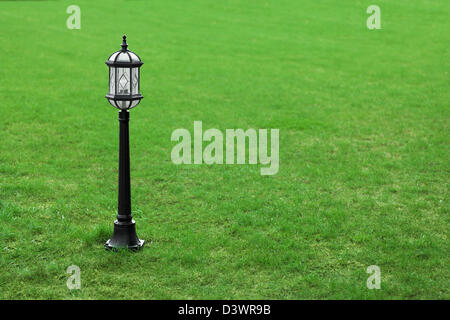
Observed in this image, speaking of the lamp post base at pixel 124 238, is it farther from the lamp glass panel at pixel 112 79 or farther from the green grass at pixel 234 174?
the lamp glass panel at pixel 112 79

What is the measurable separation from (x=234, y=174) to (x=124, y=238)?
10.2 feet

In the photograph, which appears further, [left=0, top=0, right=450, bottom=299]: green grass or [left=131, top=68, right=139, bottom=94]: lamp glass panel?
[left=131, top=68, right=139, bottom=94]: lamp glass panel

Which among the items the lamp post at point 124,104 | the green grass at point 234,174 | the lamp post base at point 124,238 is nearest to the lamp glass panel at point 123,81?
the lamp post at point 124,104

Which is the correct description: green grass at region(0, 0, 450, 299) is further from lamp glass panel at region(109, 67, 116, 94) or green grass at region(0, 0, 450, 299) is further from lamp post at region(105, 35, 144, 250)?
lamp glass panel at region(109, 67, 116, 94)

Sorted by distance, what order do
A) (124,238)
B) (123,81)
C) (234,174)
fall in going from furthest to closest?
(234,174), (124,238), (123,81)

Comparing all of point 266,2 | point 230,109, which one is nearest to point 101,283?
point 230,109

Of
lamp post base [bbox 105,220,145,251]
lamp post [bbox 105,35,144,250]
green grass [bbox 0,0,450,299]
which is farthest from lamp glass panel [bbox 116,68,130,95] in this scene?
green grass [bbox 0,0,450,299]

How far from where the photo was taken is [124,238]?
605 centimetres

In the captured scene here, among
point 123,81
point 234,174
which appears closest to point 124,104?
point 123,81

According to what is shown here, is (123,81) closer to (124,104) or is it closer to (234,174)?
(124,104)

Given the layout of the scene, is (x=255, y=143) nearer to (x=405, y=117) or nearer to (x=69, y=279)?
(x=405, y=117)

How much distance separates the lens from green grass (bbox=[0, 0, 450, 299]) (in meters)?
5.64

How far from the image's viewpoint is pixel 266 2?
2778 cm

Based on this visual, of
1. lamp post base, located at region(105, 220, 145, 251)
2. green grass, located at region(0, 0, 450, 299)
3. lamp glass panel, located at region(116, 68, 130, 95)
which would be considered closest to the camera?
green grass, located at region(0, 0, 450, 299)
